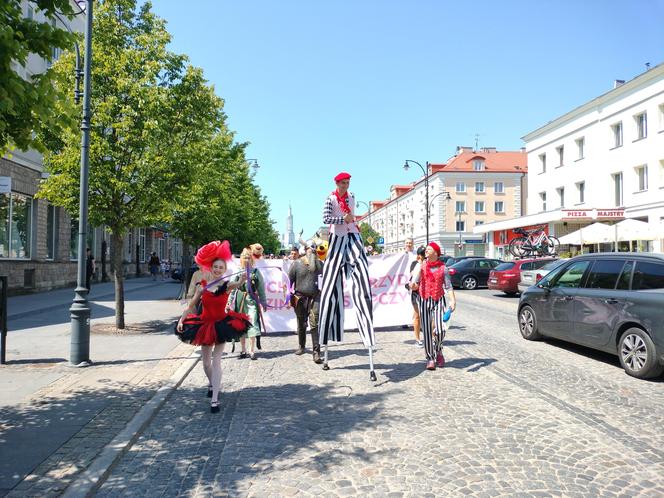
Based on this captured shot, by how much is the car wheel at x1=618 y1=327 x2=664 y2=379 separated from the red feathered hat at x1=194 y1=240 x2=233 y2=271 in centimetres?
511

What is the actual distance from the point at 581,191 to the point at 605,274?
1241 inches

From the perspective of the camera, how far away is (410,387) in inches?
238

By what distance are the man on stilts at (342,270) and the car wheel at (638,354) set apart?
3293 millimetres

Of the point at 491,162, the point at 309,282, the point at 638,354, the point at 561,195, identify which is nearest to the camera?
the point at 638,354

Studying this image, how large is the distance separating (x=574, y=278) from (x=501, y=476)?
5.57 metres

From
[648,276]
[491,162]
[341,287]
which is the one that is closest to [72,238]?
[341,287]

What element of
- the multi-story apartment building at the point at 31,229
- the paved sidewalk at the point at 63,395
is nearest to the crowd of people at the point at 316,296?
the paved sidewalk at the point at 63,395

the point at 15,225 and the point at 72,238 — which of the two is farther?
the point at 72,238

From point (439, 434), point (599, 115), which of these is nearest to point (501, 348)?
point (439, 434)

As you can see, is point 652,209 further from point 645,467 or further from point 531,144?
point 645,467

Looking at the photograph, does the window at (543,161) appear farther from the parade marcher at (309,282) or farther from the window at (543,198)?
the parade marcher at (309,282)

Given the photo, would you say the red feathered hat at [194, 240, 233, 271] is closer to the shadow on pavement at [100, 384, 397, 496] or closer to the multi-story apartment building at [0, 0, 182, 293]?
the shadow on pavement at [100, 384, 397, 496]

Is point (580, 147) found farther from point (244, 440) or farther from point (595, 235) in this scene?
point (244, 440)

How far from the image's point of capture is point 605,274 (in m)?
7.59
